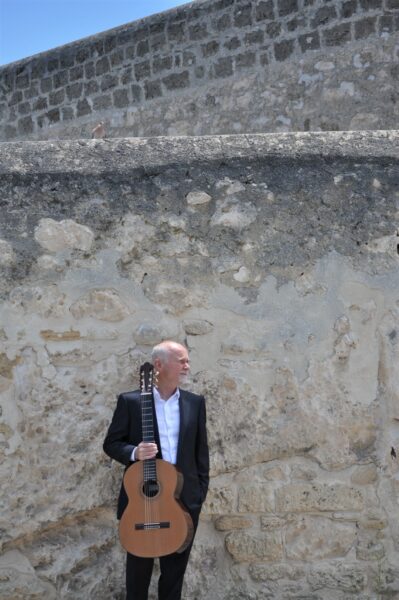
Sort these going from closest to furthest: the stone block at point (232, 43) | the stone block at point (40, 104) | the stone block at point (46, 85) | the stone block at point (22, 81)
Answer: the stone block at point (232, 43) < the stone block at point (46, 85) < the stone block at point (40, 104) < the stone block at point (22, 81)

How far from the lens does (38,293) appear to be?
132 inches

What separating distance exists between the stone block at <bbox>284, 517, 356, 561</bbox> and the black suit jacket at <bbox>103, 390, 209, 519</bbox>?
1.91 ft

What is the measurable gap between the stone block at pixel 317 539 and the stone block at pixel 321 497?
6 cm

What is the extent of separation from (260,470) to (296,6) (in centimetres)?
593

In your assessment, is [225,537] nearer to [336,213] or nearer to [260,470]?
[260,470]

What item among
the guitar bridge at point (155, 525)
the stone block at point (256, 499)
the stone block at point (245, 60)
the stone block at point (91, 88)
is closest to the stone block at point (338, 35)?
the stone block at point (245, 60)

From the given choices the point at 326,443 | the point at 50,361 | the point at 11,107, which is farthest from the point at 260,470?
the point at 11,107

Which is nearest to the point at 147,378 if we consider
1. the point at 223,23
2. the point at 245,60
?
the point at 245,60

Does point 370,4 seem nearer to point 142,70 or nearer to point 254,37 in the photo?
point 254,37

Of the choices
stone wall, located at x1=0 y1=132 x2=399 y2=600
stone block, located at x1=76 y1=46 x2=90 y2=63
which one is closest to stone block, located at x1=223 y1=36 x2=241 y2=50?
stone block, located at x1=76 y1=46 x2=90 y2=63

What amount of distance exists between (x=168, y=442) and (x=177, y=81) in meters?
6.57

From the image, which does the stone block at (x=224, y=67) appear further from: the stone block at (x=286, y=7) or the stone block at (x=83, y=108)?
the stone block at (x=83, y=108)

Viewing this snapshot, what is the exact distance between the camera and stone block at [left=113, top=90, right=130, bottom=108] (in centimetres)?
929

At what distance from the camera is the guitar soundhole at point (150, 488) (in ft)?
9.32
